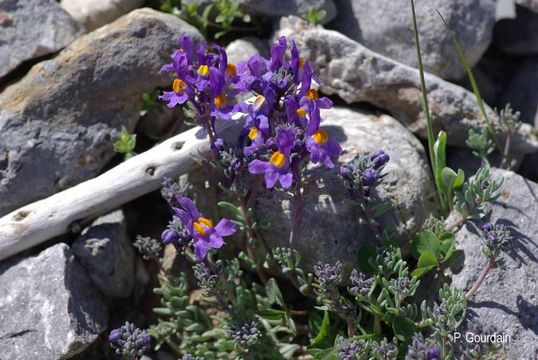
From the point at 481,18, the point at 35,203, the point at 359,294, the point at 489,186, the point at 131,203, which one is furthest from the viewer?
the point at 481,18

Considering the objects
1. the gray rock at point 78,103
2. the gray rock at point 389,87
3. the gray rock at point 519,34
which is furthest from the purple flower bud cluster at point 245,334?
the gray rock at point 519,34

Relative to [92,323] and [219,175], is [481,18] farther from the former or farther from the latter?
[92,323]

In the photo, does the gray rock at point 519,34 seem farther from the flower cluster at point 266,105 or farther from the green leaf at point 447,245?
the flower cluster at point 266,105

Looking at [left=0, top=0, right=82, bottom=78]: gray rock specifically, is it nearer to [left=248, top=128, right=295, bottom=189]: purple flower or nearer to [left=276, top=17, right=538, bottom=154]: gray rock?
[left=276, top=17, right=538, bottom=154]: gray rock

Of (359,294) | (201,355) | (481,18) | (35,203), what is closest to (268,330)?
(201,355)

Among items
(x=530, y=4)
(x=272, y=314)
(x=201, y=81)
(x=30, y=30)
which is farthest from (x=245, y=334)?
(x=530, y=4)
